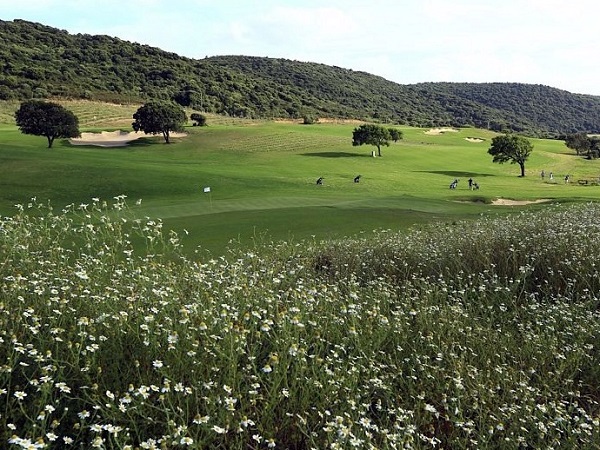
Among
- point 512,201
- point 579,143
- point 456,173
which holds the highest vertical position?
point 579,143

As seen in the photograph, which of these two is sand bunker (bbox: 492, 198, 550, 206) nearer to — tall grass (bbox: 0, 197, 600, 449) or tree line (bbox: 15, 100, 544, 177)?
tall grass (bbox: 0, 197, 600, 449)

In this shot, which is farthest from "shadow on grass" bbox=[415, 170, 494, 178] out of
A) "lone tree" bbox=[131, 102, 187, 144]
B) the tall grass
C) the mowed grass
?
the tall grass

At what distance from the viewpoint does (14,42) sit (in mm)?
127688

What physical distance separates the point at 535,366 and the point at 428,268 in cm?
475

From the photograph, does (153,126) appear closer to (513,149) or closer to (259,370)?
(513,149)

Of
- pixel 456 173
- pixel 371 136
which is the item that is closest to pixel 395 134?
pixel 371 136

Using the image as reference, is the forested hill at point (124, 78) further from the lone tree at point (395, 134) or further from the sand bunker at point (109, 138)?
the lone tree at point (395, 134)

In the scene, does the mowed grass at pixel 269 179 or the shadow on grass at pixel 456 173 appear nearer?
the mowed grass at pixel 269 179

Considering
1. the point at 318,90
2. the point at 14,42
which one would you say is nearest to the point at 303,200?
the point at 14,42

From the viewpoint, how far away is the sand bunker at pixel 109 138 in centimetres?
6631

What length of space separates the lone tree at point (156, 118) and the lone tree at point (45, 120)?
944 centimetres

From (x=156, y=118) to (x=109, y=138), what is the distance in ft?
25.2

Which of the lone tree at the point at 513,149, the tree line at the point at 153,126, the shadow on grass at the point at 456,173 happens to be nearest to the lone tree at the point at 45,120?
the tree line at the point at 153,126

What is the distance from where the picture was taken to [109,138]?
70312 millimetres
